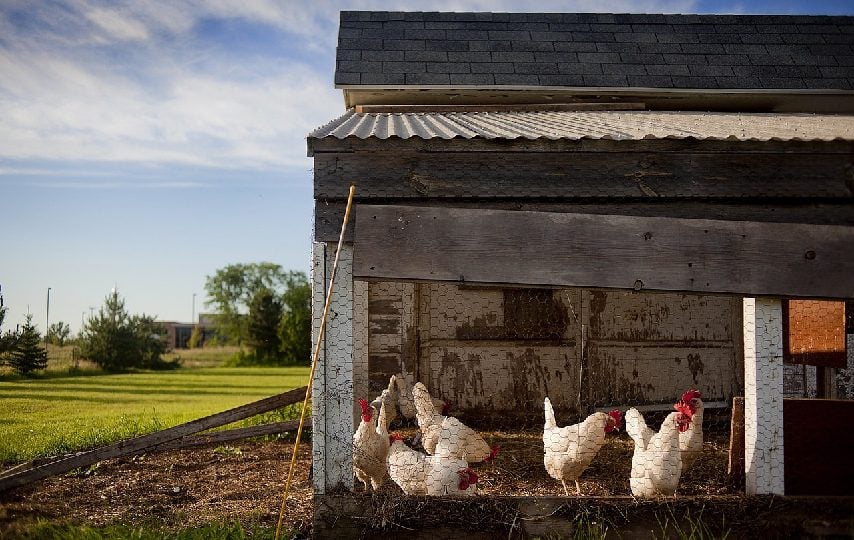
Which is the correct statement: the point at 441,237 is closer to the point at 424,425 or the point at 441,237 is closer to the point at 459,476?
the point at 459,476

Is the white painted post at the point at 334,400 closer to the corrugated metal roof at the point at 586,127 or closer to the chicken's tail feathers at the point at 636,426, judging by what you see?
the corrugated metal roof at the point at 586,127

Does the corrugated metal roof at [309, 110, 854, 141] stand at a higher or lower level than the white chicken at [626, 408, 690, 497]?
higher

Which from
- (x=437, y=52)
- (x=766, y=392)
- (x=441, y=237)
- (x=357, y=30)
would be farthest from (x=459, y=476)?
(x=357, y=30)

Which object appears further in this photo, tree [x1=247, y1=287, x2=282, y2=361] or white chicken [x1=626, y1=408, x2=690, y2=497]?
tree [x1=247, y1=287, x2=282, y2=361]

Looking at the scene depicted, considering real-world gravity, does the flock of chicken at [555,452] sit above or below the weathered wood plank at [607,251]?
below

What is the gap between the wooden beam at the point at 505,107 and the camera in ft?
27.2

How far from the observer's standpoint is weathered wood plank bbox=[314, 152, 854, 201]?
4668mm

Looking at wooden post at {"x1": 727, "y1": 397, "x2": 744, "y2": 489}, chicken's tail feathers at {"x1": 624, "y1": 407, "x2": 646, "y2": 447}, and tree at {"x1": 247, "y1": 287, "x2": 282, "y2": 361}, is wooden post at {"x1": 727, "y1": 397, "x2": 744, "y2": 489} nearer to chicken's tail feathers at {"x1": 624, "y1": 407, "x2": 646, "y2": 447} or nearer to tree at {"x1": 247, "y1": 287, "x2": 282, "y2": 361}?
chicken's tail feathers at {"x1": 624, "y1": 407, "x2": 646, "y2": 447}

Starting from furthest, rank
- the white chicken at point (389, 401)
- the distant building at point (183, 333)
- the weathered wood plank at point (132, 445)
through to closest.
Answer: the distant building at point (183, 333) < the white chicken at point (389, 401) < the weathered wood plank at point (132, 445)

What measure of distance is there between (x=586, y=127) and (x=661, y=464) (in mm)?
2568

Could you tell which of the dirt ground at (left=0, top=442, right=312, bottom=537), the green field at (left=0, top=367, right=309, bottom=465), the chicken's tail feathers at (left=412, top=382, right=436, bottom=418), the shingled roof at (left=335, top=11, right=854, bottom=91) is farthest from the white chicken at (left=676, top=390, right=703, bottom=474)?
→ the green field at (left=0, top=367, right=309, bottom=465)

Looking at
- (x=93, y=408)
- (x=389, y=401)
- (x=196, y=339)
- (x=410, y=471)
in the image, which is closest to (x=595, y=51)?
(x=389, y=401)

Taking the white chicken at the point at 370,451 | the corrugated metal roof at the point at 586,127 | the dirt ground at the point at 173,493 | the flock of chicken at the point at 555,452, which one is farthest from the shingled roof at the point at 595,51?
the flock of chicken at the point at 555,452

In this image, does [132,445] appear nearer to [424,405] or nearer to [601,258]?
[424,405]
